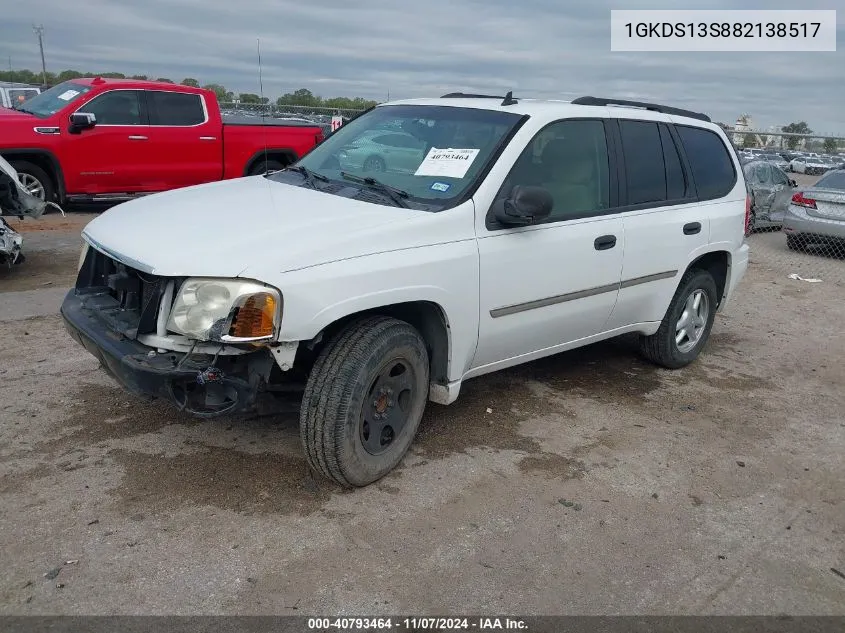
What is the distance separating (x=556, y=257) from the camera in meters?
4.21

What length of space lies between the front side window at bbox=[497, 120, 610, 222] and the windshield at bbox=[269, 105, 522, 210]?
177 mm

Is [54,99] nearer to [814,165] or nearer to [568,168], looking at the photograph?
[568,168]

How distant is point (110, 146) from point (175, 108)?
3.83 ft

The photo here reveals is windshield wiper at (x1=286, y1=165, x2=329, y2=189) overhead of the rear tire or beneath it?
overhead

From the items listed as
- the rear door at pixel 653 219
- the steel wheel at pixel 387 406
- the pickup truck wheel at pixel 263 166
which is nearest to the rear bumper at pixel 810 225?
the rear door at pixel 653 219

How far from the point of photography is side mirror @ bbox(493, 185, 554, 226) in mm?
3789

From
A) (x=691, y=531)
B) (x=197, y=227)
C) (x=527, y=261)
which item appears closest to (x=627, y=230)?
(x=527, y=261)

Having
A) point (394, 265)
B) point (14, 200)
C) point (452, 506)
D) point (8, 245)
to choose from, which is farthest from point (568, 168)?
point (14, 200)

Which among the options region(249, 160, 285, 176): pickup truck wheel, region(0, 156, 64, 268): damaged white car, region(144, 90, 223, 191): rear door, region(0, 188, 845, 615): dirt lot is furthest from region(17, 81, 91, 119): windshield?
region(0, 188, 845, 615): dirt lot

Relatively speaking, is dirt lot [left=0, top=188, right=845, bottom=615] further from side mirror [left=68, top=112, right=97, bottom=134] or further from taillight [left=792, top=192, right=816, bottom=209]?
taillight [left=792, top=192, right=816, bottom=209]

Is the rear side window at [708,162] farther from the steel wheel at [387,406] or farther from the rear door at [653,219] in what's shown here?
the steel wheel at [387,406]

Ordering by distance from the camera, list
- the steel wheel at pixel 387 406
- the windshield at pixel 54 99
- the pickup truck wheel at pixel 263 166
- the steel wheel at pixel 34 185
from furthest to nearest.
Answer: the pickup truck wheel at pixel 263 166 < the windshield at pixel 54 99 < the steel wheel at pixel 34 185 < the steel wheel at pixel 387 406

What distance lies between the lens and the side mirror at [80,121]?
10130mm

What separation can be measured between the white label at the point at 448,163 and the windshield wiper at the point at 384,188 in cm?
19
